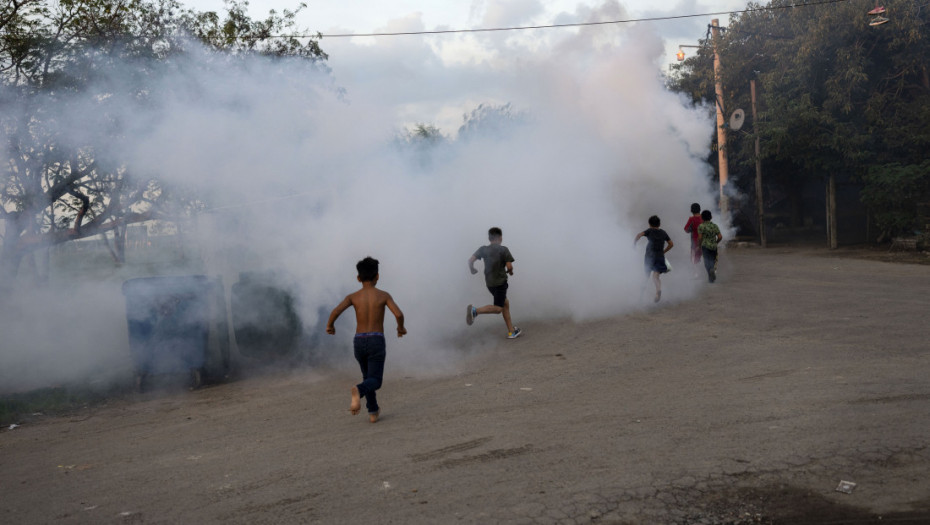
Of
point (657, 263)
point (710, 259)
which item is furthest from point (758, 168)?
point (657, 263)

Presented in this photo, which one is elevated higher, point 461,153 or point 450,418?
point 461,153

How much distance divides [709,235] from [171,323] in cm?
875

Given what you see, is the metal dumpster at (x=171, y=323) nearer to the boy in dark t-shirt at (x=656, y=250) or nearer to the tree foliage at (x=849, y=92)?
the boy in dark t-shirt at (x=656, y=250)

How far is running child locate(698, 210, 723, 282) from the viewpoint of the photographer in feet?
40.5

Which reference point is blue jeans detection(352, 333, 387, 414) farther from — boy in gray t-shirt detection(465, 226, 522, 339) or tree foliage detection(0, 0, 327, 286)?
tree foliage detection(0, 0, 327, 286)

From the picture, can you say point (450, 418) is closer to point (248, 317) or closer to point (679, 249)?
point (248, 317)

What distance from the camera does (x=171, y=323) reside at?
8.59 m

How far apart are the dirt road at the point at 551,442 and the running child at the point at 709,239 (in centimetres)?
351

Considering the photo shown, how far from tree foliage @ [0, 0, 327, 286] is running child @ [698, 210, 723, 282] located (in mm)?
8353

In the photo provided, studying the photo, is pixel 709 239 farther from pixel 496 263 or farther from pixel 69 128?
pixel 69 128

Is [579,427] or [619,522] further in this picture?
[579,427]

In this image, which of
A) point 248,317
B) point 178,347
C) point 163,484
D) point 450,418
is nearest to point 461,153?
point 248,317

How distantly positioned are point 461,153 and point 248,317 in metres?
4.69

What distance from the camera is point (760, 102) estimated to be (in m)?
22.9
